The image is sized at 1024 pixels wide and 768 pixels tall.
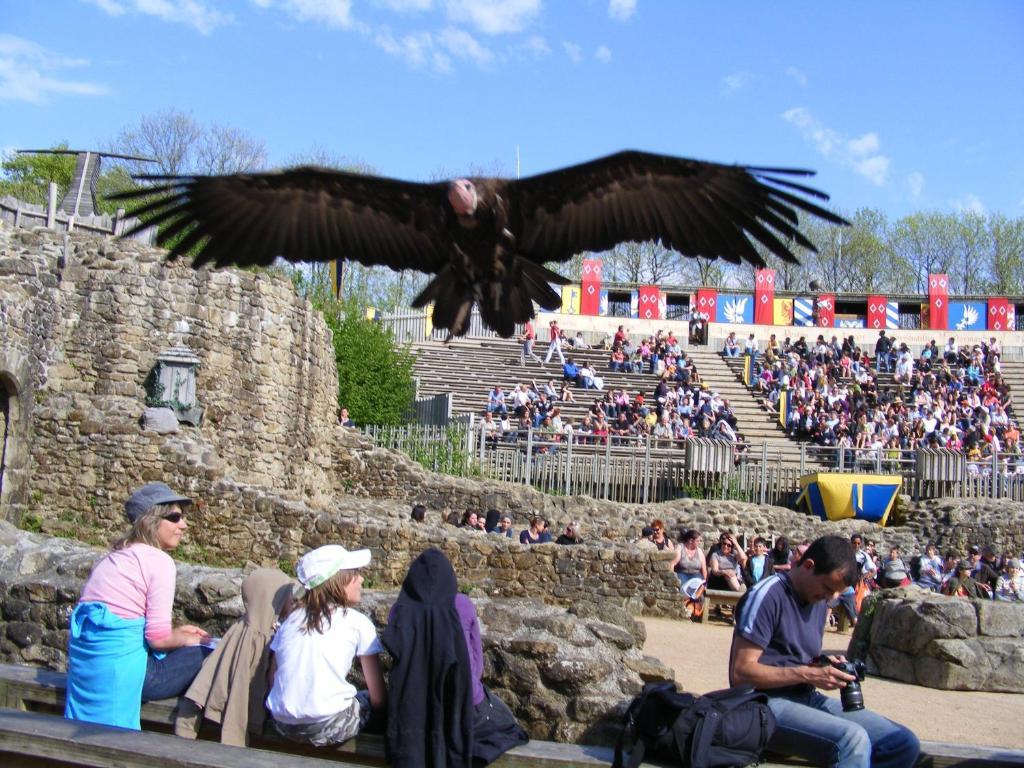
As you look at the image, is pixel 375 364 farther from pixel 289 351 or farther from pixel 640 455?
pixel 289 351

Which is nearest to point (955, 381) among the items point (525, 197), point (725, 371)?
point (725, 371)

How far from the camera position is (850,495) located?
72.5 feet

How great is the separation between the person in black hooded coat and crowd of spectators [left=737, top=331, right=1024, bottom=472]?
2065 centimetres

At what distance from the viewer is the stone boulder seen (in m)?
9.17

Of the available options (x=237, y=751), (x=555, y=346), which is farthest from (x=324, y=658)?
(x=555, y=346)

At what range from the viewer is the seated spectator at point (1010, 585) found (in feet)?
46.7

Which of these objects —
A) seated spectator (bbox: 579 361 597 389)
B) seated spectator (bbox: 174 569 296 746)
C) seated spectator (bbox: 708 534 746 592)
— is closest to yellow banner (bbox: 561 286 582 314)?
seated spectator (bbox: 579 361 597 389)

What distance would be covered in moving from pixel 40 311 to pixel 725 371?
907 inches

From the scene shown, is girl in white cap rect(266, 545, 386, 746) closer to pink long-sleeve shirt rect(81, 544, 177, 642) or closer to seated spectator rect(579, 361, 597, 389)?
pink long-sleeve shirt rect(81, 544, 177, 642)

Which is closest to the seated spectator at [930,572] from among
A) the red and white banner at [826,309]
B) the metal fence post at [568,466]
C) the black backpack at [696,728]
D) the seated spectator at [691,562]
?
the seated spectator at [691,562]

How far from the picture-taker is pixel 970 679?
916 centimetres

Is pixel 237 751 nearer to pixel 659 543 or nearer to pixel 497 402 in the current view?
pixel 659 543

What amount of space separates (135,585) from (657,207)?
3296mm

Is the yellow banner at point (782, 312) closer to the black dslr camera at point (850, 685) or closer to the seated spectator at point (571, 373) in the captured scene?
the seated spectator at point (571, 373)
